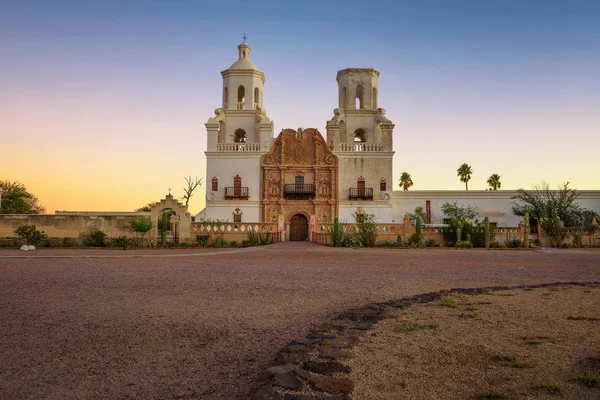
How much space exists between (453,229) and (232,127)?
22222mm

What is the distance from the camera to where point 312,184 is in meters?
39.3

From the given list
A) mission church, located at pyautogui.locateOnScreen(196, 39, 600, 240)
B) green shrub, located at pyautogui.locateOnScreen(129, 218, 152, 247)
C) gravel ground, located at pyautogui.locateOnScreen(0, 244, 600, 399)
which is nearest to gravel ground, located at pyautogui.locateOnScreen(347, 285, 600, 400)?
gravel ground, located at pyautogui.locateOnScreen(0, 244, 600, 399)

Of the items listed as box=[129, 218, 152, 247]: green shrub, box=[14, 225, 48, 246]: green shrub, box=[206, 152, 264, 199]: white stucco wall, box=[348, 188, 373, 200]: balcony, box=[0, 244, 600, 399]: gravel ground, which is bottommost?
box=[0, 244, 600, 399]: gravel ground

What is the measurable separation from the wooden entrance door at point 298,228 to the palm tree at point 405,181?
62.6ft

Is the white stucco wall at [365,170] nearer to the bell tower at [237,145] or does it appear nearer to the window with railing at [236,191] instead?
the bell tower at [237,145]

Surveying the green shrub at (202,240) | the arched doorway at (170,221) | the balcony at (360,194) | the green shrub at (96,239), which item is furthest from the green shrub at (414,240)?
the green shrub at (96,239)

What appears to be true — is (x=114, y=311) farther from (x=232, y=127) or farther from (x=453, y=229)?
(x=232, y=127)

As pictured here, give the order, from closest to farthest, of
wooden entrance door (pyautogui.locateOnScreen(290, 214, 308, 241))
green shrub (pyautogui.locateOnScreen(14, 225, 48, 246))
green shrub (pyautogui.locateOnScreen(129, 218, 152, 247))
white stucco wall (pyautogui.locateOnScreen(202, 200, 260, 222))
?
green shrub (pyautogui.locateOnScreen(129, 218, 152, 247)) → green shrub (pyautogui.locateOnScreen(14, 225, 48, 246)) → white stucco wall (pyautogui.locateOnScreen(202, 200, 260, 222)) → wooden entrance door (pyautogui.locateOnScreen(290, 214, 308, 241))

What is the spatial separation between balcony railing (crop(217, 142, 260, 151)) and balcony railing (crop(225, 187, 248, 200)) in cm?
362

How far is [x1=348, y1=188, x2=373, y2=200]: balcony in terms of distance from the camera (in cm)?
3878

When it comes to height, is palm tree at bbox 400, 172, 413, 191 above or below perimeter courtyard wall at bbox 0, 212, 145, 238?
above

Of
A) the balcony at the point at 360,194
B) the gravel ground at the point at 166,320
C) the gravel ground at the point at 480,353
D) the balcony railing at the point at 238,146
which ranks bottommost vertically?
the gravel ground at the point at 166,320

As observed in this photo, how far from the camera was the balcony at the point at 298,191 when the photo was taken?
3891 centimetres

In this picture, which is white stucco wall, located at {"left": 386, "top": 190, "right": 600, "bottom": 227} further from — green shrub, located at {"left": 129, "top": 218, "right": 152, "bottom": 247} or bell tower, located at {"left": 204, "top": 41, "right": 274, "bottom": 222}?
green shrub, located at {"left": 129, "top": 218, "right": 152, "bottom": 247}
